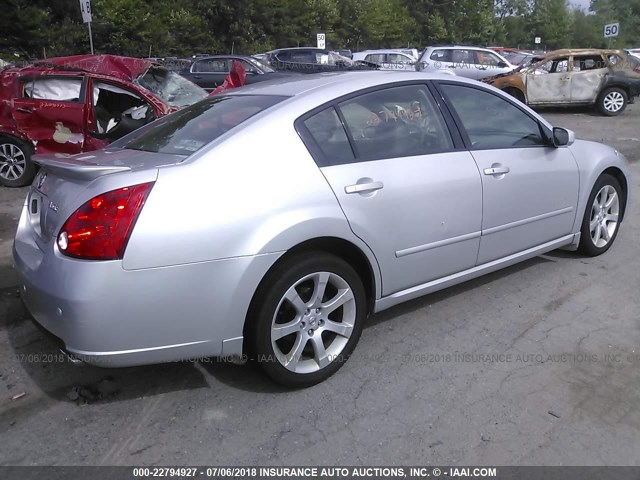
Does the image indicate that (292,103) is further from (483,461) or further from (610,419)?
(610,419)

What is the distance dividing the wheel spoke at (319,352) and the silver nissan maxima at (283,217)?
0.04 feet

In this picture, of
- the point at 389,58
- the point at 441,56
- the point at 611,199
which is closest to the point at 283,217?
the point at 611,199

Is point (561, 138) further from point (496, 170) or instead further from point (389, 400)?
point (389, 400)

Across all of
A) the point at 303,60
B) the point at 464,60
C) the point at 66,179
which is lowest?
the point at 66,179

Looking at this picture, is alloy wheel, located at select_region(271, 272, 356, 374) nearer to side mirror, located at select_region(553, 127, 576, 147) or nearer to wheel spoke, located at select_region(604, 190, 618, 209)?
side mirror, located at select_region(553, 127, 576, 147)

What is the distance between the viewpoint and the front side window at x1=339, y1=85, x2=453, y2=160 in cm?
345

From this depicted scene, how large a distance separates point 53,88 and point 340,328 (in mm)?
6433

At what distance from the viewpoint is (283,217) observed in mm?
2934

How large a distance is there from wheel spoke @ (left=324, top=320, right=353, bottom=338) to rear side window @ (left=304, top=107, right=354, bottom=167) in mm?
856

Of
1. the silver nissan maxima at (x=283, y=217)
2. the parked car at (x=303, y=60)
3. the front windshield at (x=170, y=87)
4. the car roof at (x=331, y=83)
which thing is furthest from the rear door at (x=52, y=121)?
the parked car at (x=303, y=60)

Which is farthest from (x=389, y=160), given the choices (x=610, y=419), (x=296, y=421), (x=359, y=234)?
(x=610, y=419)

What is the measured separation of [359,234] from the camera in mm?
3240

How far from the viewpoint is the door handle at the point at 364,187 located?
322 centimetres

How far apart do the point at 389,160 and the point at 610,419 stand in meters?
1.77
